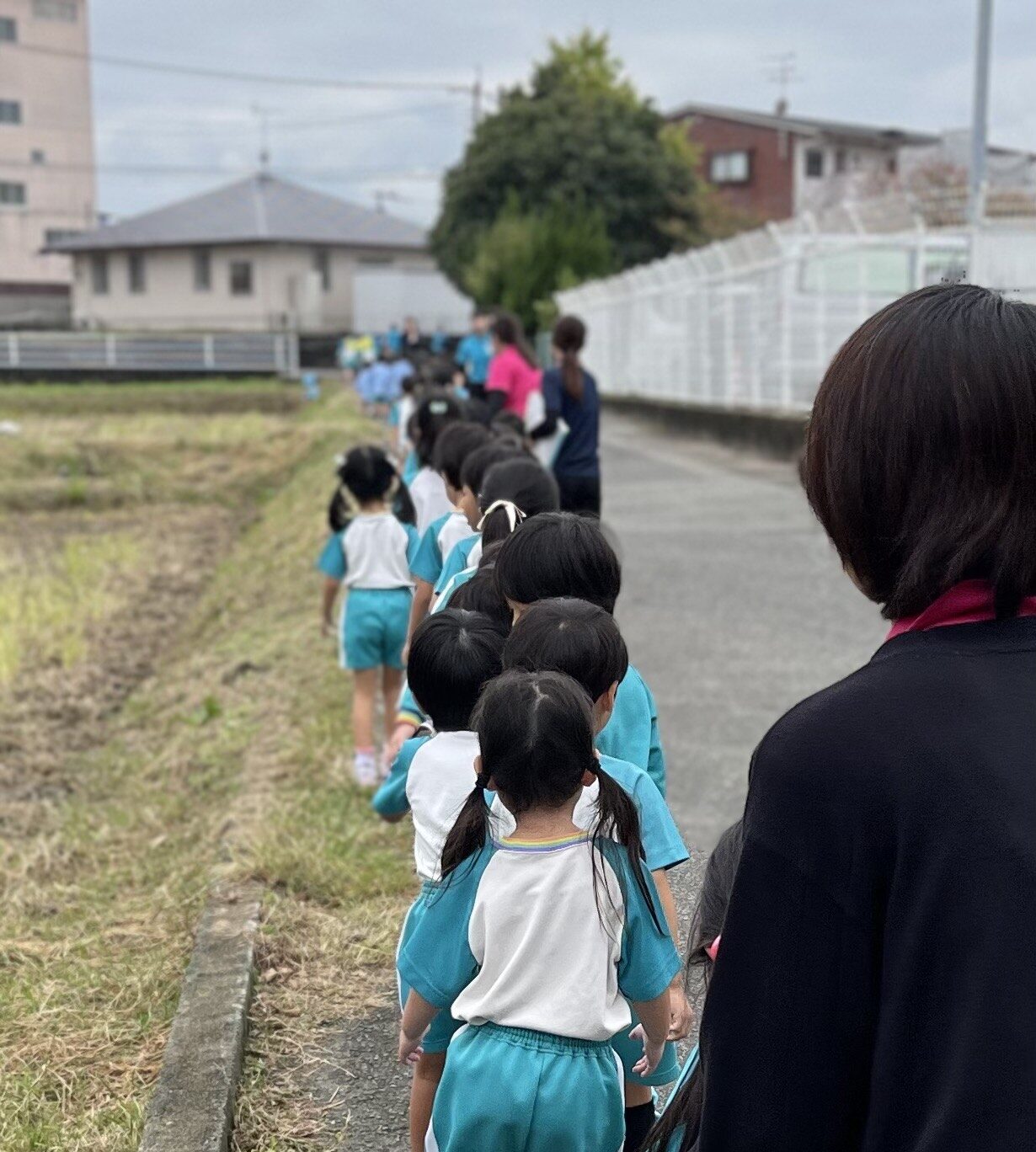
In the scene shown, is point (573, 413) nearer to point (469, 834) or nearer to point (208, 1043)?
point (208, 1043)

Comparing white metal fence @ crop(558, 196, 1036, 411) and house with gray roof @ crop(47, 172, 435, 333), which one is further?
house with gray roof @ crop(47, 172, 435, 333)

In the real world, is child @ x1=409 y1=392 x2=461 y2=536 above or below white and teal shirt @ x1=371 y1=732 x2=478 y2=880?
above

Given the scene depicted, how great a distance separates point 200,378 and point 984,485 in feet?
125

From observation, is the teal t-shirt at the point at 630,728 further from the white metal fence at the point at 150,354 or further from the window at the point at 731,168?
the window at the point at 731,168

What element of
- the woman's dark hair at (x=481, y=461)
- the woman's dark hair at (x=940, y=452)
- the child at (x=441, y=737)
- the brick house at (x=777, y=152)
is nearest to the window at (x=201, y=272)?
the brick house at (x=777, y=152)

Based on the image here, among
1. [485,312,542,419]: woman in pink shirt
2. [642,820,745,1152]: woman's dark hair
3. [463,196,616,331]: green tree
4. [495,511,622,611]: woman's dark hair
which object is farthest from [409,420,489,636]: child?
[463,196,616,331]: green tree

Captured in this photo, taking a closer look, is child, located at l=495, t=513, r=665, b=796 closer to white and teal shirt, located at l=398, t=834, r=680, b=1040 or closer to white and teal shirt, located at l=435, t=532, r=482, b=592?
white and teal shirt, located at l=398, t=834, r=680, b=1040

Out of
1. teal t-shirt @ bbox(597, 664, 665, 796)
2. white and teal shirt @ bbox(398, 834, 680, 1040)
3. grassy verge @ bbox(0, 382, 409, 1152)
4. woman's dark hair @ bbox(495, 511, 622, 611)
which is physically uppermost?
woman's dark hair @ bbox(495, 511, 622, 611)

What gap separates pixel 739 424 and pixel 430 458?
12.7m

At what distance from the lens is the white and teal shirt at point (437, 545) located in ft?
14.8

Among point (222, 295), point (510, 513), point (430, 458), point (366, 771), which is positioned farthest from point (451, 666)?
point (222, 295)

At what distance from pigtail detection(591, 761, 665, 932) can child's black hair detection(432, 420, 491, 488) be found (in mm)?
2859

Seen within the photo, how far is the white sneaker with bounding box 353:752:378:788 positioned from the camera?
18.0ft

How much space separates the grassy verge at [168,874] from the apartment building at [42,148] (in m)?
49.6
